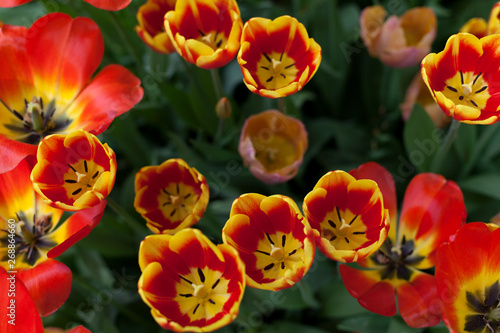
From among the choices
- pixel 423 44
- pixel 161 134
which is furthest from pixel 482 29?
pixel 161 134

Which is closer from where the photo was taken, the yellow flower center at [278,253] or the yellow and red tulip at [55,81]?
the yellow flower center at [278,253]

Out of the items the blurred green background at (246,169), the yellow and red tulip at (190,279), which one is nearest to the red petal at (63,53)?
the blurred green background at (246,169)

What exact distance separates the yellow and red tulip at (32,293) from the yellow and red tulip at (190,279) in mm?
144

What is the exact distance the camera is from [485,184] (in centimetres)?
87

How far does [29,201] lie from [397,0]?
2.68ft

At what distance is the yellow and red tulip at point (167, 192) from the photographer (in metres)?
0.72

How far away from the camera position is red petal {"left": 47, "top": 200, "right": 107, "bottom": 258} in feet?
1.94

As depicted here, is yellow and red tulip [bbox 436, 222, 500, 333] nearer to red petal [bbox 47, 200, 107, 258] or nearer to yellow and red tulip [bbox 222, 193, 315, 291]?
yellow and red tulip [bbox 222, 193, 315, 291]

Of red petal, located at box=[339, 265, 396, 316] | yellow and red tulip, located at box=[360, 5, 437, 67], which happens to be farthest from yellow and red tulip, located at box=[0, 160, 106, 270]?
yellow and red tulip, located at box=[360, 5, 437, 67]

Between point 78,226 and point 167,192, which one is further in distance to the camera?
point 167,192

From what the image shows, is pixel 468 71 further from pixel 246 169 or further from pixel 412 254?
pixel 246 169

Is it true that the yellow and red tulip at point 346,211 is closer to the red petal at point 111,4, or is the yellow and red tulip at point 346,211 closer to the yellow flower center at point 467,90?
the yellow flower center at point 467,90

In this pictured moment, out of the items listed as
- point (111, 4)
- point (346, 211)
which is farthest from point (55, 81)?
point (346, 211)

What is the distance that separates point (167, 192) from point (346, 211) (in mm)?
279
